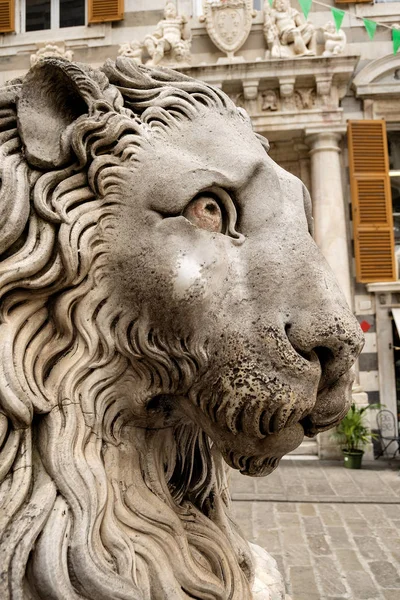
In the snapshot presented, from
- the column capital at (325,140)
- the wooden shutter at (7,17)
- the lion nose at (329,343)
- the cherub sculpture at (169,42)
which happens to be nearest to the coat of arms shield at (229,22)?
A: the cherub sculpture at (169,42)

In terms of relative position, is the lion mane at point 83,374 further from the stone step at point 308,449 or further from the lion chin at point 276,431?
the stone step at point 308,449

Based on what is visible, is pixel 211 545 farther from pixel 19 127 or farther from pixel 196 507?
pixel 19 127

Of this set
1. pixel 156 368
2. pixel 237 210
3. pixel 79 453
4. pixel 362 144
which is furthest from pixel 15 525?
pixel 362 144

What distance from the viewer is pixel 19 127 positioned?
1.03 meters

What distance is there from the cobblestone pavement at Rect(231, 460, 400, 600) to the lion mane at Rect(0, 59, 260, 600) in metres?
2.32

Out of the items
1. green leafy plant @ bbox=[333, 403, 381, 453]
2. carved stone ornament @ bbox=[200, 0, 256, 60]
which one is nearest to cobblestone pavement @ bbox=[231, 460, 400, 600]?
green leafy plant @ bbox=[333, 403, 381, 453]

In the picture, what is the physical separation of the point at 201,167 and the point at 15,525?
2.24 feet

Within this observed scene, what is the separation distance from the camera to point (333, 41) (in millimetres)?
8133

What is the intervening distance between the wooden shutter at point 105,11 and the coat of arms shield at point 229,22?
5.09 feet

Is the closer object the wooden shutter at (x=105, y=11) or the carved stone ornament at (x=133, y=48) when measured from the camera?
the carved stone ornament at (x=133, y=48)

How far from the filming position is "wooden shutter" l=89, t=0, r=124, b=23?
9.06 metres

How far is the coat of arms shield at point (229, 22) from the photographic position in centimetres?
837

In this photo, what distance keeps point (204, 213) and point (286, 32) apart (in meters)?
8.21

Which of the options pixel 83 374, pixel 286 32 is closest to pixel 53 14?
pixel 286 32
